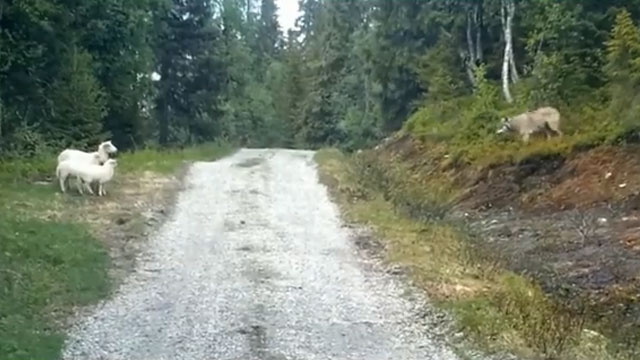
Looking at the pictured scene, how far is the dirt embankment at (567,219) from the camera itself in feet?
36.7

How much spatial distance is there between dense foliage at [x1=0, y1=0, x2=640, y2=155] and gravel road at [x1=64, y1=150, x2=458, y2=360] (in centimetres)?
703

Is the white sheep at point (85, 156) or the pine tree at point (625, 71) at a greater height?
the pine tree at point (625, 71)

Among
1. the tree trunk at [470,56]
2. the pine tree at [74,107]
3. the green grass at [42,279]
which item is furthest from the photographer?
the tree trunk at [470,56]

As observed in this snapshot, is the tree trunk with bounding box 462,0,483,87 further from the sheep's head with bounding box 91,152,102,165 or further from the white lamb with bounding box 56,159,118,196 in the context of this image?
the white lamb with bounding box 56,159,118,196

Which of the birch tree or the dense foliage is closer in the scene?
the dense foliage

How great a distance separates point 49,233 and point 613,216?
8115 mm

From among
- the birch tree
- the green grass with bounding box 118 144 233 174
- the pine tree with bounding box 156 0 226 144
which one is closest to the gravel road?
the green grass with bounding box 118 144 233 174

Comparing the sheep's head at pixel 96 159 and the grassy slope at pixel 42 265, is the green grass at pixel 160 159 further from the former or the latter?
the grassy slope at pixel 42 265

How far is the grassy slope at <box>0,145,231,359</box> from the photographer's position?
8875 mm

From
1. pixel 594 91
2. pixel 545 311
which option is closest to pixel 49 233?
pixel 545 311

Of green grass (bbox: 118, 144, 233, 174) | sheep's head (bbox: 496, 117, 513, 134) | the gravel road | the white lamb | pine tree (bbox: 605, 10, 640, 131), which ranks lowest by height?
green grass (bbox: 118, 144, 233, 174)

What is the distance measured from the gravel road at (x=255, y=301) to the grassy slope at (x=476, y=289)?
448mm

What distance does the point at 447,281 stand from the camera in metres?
11.6

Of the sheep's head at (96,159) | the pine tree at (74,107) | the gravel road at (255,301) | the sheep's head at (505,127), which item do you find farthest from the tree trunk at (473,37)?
the gravel road at (255,301)
